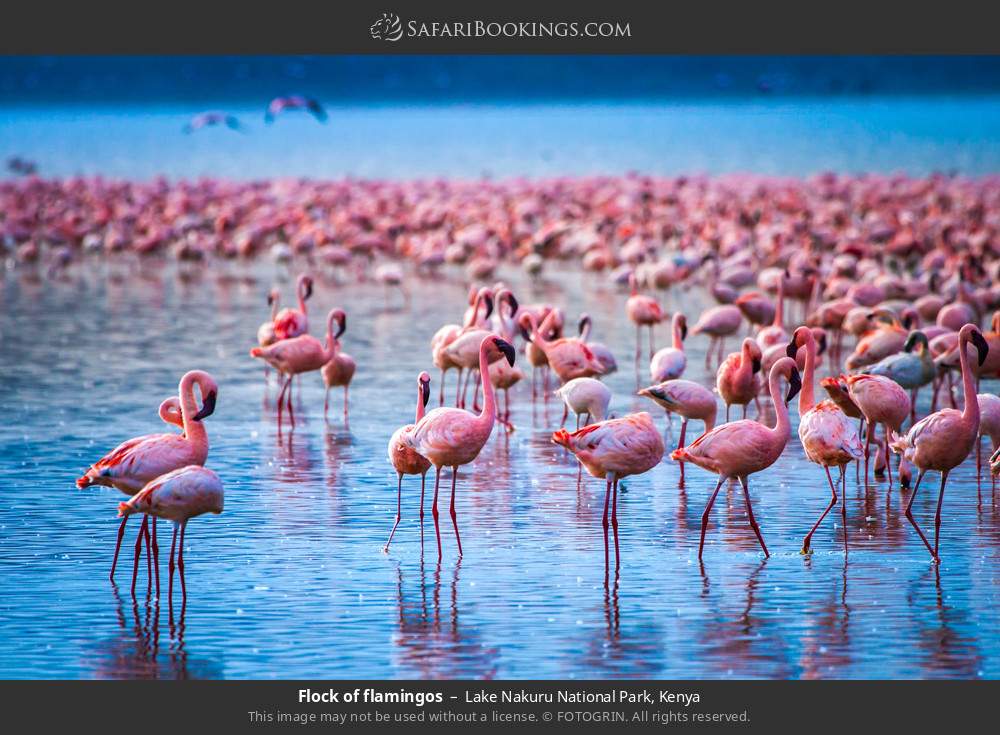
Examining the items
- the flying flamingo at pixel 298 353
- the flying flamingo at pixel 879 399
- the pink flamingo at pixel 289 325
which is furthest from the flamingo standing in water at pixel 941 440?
the pink flamingo at pixel 289 325

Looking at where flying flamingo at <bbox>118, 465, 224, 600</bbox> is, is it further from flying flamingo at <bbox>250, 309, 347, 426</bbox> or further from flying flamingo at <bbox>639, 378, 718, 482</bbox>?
flying flamingo at <bbox>250, 309, 347, 426</bbox>

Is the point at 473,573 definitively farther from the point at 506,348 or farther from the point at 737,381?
the point at 737,381

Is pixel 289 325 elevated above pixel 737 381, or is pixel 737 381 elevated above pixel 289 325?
pixel 289 325

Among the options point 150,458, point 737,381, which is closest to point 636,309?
point 737,381

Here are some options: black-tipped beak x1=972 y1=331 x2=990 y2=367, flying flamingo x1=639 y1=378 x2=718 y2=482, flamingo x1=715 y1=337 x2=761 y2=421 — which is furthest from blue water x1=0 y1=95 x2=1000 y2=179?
black-tipped beak x1=972 y1=331 x2=990 y2=367

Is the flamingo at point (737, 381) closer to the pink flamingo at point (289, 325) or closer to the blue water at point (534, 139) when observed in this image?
the pink flamingo at point (289, 325)

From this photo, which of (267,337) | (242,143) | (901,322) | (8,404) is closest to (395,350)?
(267,337)

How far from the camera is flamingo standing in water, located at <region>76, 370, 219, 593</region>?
25.5ft

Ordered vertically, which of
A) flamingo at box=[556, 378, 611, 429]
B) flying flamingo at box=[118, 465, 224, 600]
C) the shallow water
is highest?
flamingo at box=[556, 378, 611, 429]

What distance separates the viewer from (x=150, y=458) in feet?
25.7

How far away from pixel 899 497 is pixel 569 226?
1528 centimetres

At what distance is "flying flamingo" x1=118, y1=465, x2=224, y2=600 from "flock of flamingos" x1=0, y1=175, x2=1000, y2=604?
0.01 meters

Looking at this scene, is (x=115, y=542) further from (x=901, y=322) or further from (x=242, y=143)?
(x=242, y=143)

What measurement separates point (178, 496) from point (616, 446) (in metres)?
2.34
